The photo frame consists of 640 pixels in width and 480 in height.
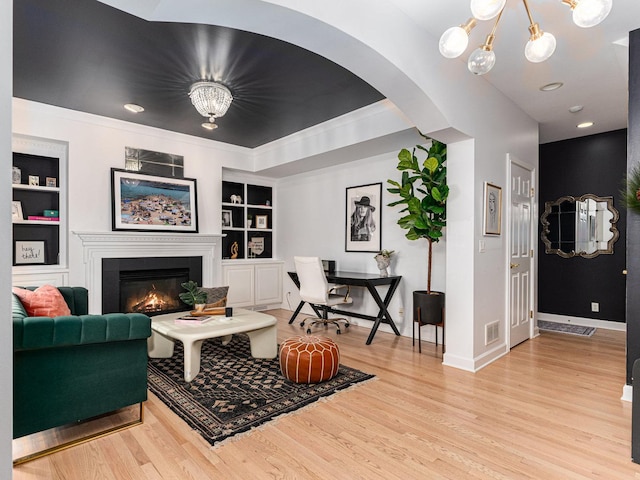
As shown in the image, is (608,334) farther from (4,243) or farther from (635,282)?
(4,243)

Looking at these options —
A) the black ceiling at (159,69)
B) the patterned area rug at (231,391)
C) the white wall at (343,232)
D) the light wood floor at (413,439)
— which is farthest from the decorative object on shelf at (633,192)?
the patterned area rug at (231,391)

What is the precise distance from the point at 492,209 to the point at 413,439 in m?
2.31

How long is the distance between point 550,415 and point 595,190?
3732mm

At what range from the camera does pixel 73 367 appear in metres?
1.93

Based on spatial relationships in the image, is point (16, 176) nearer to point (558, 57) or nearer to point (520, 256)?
point (558, 57)

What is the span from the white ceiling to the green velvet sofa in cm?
267

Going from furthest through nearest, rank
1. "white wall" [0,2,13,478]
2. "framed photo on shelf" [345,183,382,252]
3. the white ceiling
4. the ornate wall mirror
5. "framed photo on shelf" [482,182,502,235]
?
"framed photo on shelf" [345,183,382,252], the ornate wall mirror, "framed photo on shelf" [482,182,502,235], the white ceiling, "white wall" [0,2,13,478]

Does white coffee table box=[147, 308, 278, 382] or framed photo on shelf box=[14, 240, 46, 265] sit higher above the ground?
framed photo on shelf box=[14, 240, 46, 265]

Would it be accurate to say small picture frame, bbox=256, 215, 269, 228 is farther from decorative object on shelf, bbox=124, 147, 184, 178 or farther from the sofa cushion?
the sofa cushion

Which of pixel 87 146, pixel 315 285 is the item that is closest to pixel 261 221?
pixel 315 285

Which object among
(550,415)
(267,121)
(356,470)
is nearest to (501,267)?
(550,415)

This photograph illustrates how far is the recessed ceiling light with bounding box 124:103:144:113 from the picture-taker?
12.8 ft

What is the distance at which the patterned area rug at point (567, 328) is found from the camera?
4513mm

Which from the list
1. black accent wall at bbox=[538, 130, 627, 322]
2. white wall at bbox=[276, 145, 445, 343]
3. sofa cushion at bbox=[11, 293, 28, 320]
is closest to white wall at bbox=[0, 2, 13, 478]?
sofa cushion at bbox=[11, 293, 28, 320]
